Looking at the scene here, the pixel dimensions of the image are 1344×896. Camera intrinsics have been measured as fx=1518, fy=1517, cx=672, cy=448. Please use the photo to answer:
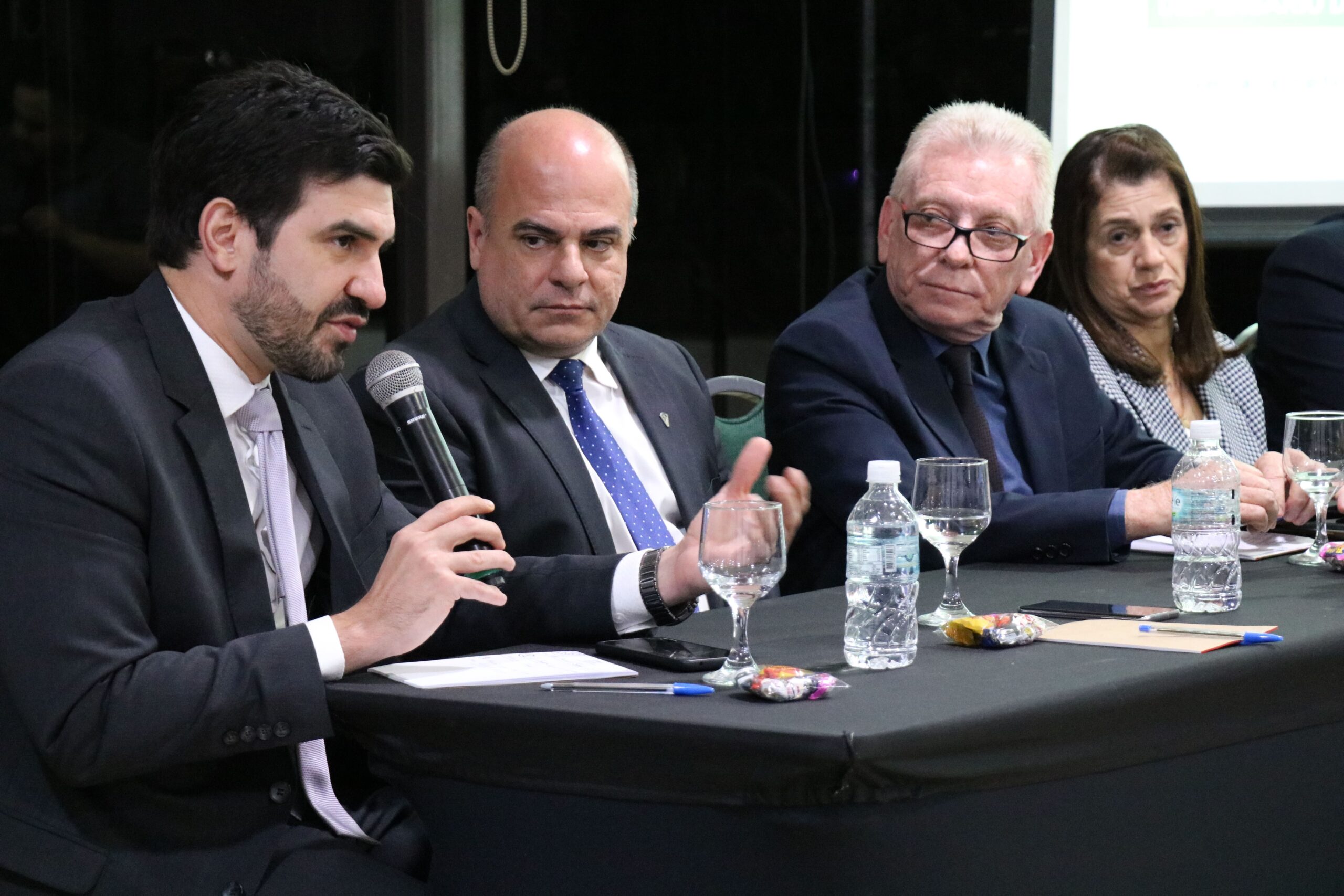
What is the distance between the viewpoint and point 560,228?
2.56 metres

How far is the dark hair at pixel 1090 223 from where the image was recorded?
324 cm

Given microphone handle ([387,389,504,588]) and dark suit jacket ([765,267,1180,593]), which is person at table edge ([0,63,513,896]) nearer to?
microphone handle ([387,389,504,588])

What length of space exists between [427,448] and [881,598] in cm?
56

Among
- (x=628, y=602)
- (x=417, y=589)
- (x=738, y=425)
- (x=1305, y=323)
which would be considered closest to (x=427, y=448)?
(x=417, y=589)

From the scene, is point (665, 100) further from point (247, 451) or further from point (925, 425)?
point (247, 451)

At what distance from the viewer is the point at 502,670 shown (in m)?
1.65

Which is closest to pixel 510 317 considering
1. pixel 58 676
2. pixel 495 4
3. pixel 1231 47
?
pixel 58 676

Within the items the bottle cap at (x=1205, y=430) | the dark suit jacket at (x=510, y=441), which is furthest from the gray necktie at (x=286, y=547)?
the bottle cap at (x=1205, y=430)

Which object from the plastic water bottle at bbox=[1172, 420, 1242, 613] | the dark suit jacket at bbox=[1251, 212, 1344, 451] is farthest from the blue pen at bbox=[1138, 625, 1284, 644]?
the dark suit jacket at bbox=[1251, 212, 1344, 451]

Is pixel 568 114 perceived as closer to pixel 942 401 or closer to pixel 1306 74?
pixel 942 401

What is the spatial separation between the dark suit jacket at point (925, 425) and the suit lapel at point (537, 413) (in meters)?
0.36

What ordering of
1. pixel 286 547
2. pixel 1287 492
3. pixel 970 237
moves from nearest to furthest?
pixel 286 547 → pixel 1287 492 → pixel 970 237

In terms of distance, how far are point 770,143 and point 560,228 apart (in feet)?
6.82

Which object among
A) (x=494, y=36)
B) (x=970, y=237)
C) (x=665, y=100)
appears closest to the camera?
(x=970, y=237)
